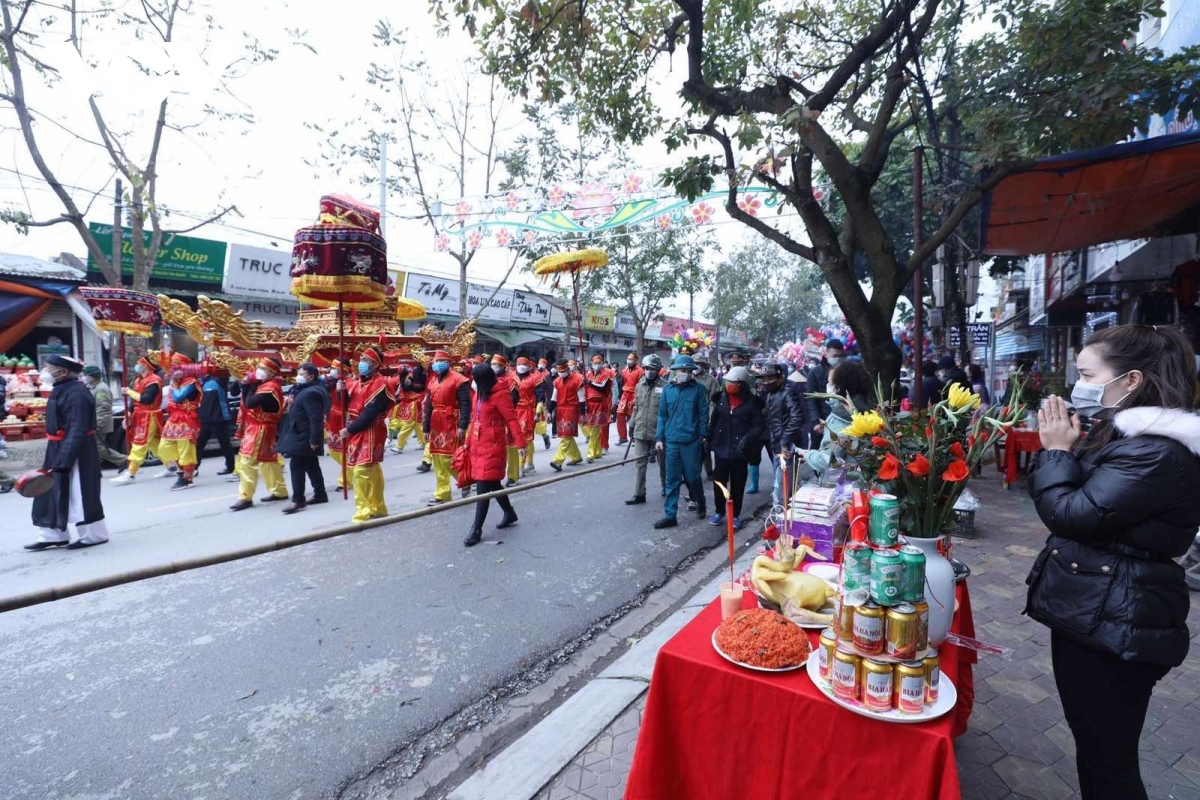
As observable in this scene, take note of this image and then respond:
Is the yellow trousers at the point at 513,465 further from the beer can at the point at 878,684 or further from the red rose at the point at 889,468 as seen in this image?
the beer can at the point at 878,684

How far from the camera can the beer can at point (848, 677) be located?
1.61 meters

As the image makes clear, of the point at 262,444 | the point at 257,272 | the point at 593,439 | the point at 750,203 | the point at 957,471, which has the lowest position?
the point at 593,439

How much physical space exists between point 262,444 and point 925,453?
754cm

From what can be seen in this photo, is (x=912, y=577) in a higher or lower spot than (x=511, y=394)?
lower

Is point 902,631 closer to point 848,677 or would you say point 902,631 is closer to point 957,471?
point 848,677

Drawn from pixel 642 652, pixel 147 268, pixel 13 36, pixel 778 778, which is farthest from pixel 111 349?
pixel 778 778

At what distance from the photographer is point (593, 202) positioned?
33.8 feet

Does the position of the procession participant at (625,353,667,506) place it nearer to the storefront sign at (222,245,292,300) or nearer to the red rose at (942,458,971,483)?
the red rose at (942,458,971,483)

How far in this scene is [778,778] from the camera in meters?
1.75

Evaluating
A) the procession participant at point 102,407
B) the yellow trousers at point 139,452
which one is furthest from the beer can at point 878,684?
the yellow trousers at point 139,452

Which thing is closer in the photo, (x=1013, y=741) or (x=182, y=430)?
(x=1013, y=741)

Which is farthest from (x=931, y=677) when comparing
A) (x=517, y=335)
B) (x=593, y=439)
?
(x=517, y=335)

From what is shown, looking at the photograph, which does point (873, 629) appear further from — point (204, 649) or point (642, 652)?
point (204, 649)

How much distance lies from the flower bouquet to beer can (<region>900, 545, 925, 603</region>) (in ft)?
1.22
